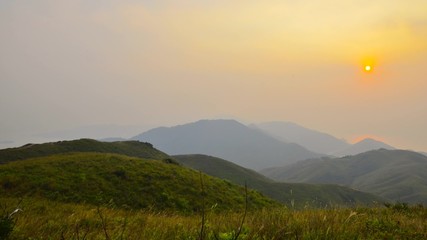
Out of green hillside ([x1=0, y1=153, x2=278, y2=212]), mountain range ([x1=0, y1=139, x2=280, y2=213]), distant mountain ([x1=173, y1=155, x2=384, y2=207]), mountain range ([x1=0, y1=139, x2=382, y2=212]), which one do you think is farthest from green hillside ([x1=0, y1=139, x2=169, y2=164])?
distant mountain ([x1=173, y1=155, x2=384, y2=207])

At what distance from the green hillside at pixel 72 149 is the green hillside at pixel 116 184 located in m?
34.1

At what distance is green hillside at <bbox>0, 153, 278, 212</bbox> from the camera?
29.9 meters

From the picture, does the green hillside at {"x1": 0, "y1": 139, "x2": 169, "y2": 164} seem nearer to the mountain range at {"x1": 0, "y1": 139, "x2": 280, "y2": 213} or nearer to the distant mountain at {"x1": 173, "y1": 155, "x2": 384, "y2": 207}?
the mountain range at {"x1": 0, "y1": 139, "x2": 280, "y2": 213}

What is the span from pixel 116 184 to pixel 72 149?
186ft

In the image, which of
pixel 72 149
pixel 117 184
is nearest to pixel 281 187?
pixel 72 149

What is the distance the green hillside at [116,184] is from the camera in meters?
29.9

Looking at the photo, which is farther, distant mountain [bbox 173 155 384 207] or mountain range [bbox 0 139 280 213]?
distant mountain [bbox 173 155 384 207]

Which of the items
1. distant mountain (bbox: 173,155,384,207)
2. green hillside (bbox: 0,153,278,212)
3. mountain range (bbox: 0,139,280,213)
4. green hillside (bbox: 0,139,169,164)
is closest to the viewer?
mountain range (bbox: 0,139,280,213)

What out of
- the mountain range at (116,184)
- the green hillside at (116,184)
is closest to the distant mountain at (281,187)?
the mountain range at (116,184)

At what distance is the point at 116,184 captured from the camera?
35.1 metres

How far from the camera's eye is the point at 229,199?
38.6m

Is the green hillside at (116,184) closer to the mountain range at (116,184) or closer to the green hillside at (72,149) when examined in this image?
the mountain range at (116,184)

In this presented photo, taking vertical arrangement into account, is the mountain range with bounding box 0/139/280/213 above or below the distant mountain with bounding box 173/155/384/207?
above

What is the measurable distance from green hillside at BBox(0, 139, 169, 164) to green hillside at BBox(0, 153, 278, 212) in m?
34.1
